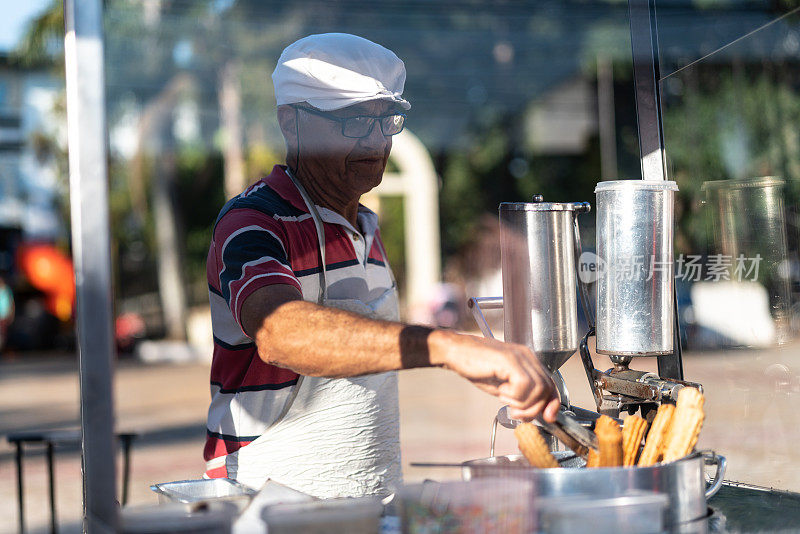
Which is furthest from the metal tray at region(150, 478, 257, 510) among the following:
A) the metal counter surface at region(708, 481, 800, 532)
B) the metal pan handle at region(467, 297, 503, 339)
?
the metal counter surface at region(708, 481, 800, 532)

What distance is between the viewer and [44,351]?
59.0 feet

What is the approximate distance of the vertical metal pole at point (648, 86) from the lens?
175cm

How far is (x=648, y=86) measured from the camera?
1.77m

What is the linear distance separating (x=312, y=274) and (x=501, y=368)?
21.0 inches

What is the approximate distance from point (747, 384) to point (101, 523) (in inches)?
82.8

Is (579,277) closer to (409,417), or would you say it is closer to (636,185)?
(636,185)

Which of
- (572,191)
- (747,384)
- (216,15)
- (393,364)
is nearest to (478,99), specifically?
(572,191)

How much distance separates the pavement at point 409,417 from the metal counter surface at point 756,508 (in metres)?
0.12

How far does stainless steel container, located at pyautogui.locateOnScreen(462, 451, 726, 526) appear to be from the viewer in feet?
3.53

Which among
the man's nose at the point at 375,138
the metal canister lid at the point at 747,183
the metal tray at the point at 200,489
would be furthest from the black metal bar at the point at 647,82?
the metal tray at the point at 200,489

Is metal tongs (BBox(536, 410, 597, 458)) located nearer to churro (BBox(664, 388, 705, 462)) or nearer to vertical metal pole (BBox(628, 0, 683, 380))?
churro (BBox(664, 388, 705, 462))

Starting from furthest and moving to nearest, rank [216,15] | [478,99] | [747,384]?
[478,99], [216,15], [747,384]

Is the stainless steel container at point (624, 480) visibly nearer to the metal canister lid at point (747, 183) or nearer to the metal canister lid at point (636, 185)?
the metal canister lid at point (636, 185)

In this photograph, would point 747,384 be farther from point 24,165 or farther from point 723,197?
point 24,165
